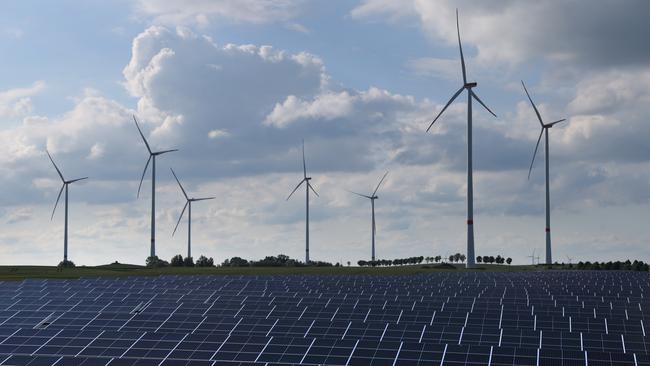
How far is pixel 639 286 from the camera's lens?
295 feet

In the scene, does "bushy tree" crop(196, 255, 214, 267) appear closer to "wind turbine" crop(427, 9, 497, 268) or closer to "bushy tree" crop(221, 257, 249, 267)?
"bushy tree" crop(221, 257, 249, 267)

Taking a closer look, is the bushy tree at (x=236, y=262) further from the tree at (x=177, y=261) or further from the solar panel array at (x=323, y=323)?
the solar panel array at (x=323, y=323)

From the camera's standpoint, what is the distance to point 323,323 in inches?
2618

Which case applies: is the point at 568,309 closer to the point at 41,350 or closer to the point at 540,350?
the point at 540,350

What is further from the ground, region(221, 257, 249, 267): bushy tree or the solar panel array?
region(221, 257, 249, 267): bushy tree

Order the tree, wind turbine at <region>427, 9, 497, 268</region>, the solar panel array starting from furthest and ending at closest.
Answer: the tree < wind turbine at <region>427, 9, 497, 268</region> < the solar panel array

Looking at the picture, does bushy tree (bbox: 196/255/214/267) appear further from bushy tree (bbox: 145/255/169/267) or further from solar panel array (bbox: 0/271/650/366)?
solar panel array (bbox: 0/271/650/366)

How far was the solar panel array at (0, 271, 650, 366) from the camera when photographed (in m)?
52.6

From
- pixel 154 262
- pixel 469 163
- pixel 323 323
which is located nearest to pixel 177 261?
pixel 154 262

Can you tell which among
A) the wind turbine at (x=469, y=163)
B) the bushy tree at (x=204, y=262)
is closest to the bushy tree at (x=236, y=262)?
the bushy tree at (x=204, y=262)

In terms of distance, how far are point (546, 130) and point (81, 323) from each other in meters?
111

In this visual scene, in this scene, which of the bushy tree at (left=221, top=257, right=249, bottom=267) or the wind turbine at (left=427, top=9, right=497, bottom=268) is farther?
the bushy tree at (left=221, top=257, right=249, bottom=267)

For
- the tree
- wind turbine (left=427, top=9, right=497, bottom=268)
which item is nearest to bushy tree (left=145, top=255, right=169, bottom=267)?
the tree

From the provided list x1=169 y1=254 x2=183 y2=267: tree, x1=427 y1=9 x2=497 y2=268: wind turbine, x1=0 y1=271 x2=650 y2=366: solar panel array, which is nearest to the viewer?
x1=0 y1=271 x2=650 y2=366: solar panel array
